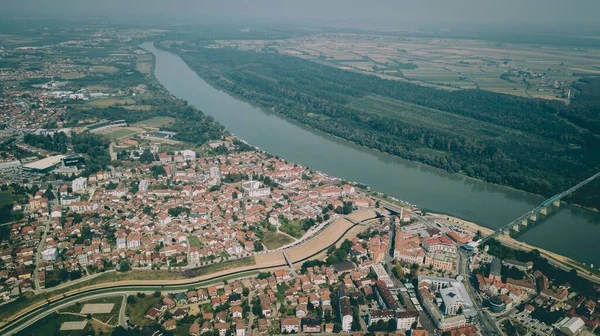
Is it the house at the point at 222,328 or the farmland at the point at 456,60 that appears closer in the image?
the house at the point at 222,328

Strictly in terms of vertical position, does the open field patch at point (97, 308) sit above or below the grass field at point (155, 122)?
below

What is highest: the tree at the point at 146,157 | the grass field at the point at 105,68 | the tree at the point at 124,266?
the grass field at the point at 105,68

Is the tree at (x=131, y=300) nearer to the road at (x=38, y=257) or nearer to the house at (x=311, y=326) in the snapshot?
the road at (x=38, y=257)

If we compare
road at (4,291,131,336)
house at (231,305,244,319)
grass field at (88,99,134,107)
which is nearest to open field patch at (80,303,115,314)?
road at (4,291,131,336)

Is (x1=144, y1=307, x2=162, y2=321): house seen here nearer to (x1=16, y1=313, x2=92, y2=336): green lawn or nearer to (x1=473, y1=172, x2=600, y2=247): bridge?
(x1=16, y1=313, x2=92, y2=336): green lawn

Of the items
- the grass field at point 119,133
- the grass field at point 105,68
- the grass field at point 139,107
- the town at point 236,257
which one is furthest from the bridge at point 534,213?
the grass field at point 105,68

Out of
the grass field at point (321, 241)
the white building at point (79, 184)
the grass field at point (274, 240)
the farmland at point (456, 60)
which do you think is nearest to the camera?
the grass field at point (321, 241)

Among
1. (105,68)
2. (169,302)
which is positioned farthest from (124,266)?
(105,68)

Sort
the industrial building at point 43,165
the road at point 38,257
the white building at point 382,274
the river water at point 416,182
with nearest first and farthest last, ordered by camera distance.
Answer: the road at point 38,257
the white building at point 382,274
the river water at point 416,182
the industrial building at point 43,165
